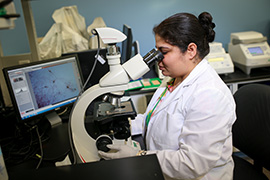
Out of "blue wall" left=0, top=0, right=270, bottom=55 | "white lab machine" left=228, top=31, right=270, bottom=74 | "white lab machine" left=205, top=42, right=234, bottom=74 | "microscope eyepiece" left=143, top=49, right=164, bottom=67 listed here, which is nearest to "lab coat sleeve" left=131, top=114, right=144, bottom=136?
"microscope eyepiece" left=143, top=49, right=164, bottom=67

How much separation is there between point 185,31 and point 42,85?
95 cm

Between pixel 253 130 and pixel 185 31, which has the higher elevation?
pixel 185 31

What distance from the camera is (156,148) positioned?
1.10 metres

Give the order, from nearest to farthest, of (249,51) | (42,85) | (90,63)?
(42,85) < (90,63) < (249,51)

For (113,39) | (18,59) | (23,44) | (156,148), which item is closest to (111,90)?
(113,39)

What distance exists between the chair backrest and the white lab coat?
277mm

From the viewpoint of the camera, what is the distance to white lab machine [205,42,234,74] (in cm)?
203

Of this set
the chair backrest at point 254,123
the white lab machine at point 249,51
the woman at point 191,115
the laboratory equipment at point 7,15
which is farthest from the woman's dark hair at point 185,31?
the white lab machine at point 249,51

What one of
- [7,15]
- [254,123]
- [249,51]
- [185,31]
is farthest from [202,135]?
[249,51]

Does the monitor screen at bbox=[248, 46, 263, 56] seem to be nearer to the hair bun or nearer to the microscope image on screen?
the hair bun

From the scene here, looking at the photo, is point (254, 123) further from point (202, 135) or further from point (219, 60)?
point (219, 60)

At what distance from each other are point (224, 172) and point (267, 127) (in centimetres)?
37

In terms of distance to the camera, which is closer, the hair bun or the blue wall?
the hair bun

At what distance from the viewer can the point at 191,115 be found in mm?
925
